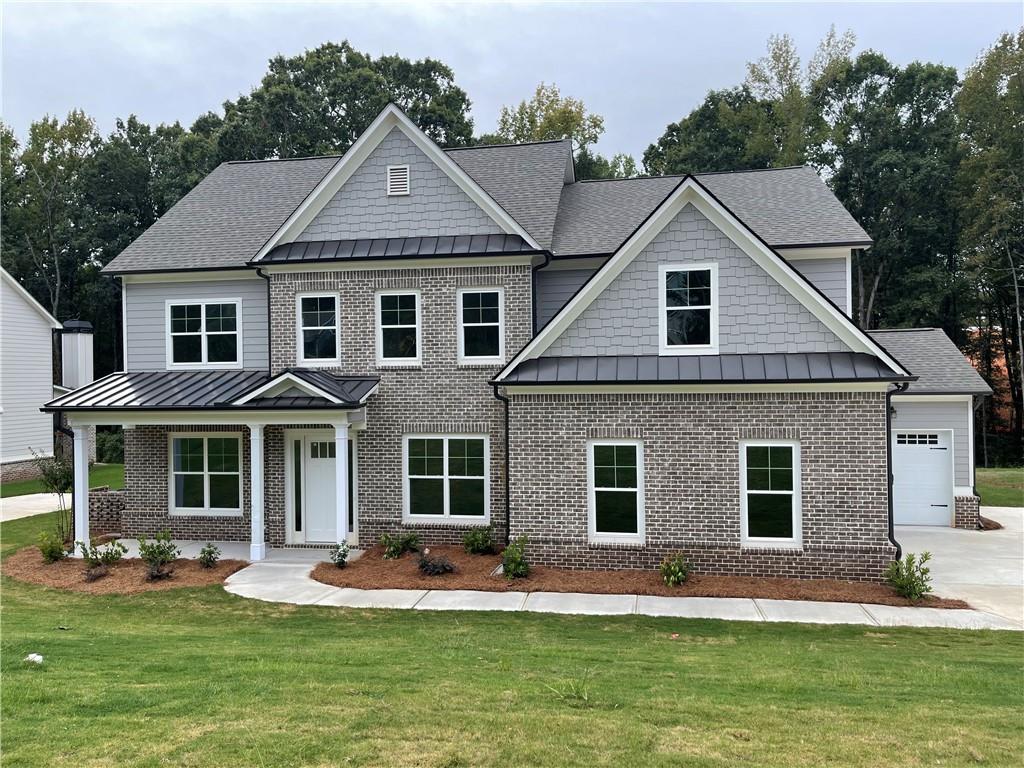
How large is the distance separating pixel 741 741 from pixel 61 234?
49879mm

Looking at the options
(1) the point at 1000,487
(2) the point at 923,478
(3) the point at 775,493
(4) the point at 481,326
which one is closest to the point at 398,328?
(4) the point at 481,326

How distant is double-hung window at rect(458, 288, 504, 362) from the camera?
1542cm

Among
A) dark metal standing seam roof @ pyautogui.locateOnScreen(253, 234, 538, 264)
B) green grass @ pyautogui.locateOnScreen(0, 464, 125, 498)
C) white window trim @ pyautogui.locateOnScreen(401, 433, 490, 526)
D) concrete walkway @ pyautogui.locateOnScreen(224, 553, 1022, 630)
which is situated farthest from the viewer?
green grass @ pyautogui.locateOnScreen(0, 464, 125, 498)

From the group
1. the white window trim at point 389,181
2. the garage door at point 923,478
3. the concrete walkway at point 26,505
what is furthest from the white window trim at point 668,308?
the concrete walkway at point 26,505

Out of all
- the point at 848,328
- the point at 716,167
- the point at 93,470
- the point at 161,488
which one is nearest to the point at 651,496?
the point at 848,328

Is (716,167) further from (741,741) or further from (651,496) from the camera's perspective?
(741,741)

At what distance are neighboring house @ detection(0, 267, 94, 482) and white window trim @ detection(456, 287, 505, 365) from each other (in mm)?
21487

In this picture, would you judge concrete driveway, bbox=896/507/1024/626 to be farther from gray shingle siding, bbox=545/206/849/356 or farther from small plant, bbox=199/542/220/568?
small plant, bbox=199/542/220/568

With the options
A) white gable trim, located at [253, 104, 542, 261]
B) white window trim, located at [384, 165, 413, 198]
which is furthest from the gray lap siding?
white window trim, located at [384, 165, 413, 198]

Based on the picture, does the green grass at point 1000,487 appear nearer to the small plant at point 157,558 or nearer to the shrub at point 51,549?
the small plant at point 157,558

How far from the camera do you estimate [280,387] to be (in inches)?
572

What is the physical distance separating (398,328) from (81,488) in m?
7.64

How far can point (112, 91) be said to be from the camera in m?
43.2

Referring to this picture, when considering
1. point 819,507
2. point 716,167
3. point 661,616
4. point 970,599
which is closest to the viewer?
point 661,616
